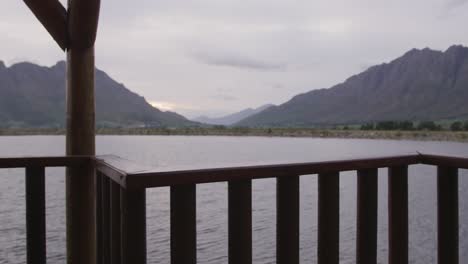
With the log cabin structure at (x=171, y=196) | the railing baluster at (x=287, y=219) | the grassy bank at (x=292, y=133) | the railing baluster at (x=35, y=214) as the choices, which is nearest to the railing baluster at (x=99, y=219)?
the log cabin structure at (x=171, y=196)

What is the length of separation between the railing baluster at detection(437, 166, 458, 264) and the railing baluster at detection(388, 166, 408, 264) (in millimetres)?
202

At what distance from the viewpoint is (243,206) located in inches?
69.7

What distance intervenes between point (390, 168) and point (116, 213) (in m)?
1.37

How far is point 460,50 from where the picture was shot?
19600cm

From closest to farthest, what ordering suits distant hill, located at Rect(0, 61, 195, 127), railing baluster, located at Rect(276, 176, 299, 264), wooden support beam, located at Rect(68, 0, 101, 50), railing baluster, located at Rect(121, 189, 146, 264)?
1. railing baluster, located at Rect(121, 189, 146, 264)
2. railing baluster, located at Rect(276, 176, 299, 264)
3. wooden support beam, located at Rect(68, 0, 101, 50)
4. distant hill, located at Rect(0, 61, 195, 127)

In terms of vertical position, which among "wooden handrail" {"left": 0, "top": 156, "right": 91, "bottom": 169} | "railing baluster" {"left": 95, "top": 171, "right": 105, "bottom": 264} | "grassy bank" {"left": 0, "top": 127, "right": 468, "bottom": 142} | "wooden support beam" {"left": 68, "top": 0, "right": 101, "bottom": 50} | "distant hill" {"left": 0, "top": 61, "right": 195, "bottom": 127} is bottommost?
"grassy bank" {"left": 0, "top": 127, "right": 468, "bottom": 142}

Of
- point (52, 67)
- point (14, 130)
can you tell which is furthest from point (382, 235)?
point (52, 67)

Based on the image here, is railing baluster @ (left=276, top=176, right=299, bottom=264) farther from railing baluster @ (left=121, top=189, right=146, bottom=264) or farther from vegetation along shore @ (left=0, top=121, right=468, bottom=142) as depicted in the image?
vegetation along shore @ (left=0, top=121, right=468, bottom=142)

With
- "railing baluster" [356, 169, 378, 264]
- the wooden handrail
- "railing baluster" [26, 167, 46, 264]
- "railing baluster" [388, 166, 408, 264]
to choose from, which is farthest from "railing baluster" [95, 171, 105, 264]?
"railing baluster" [388, 166, 408, 264]

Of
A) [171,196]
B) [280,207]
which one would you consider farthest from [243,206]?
[171,196]

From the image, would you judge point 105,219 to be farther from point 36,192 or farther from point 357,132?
point 357,132

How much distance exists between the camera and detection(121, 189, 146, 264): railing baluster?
1.58m

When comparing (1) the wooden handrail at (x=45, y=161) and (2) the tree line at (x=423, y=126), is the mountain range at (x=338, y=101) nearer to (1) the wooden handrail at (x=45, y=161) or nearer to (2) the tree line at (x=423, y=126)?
(2) the tree line at (x=423, y=126)

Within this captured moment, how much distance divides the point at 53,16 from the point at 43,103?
171738 mm
